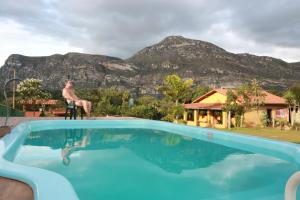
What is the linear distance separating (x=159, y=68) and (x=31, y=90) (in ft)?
137

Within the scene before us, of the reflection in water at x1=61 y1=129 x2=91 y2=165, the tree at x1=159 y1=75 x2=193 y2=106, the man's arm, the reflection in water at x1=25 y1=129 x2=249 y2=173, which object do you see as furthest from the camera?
the tree at x1=159 y1=75 x2=193 y2=106

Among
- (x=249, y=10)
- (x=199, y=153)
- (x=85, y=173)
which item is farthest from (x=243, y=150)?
(x=249, y=10)

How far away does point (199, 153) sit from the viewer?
7820 millimetres

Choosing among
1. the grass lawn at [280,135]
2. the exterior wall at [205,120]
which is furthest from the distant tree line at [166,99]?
the grass lawn at [280,135]

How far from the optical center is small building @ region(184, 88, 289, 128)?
2431 cm

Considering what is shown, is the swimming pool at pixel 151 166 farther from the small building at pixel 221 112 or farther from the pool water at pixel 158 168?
the small building at pixel 221 112

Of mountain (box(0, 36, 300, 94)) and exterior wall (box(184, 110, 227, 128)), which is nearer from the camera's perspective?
exterior wall (box(184, 110, 227, 128))

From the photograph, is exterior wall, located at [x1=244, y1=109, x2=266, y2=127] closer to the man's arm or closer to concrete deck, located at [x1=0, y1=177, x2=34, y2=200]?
the man's arm

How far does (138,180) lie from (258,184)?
1815 millimetres

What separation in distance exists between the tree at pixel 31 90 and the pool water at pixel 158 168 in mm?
26305

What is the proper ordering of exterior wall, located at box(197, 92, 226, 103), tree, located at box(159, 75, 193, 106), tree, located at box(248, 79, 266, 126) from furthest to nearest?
tree, located at box(159, 75, 193, 106) → exterior wall, located at box(197, 92, 226, 103) → tree, located at box(248, 79, 266, 126)

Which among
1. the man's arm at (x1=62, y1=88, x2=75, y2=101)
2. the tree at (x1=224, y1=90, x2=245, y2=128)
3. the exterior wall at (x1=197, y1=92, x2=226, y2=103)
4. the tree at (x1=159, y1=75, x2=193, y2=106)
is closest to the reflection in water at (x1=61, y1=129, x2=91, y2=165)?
the man's arm at (x1=62, y1=88, x2=75, y2=101)

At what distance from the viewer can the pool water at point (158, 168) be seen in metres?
4.18

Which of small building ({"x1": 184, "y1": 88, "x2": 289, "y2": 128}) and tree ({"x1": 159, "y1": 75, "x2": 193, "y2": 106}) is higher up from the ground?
tree ({"x1": 159, "y1": 75, "x2": 193, "y2": 106})
